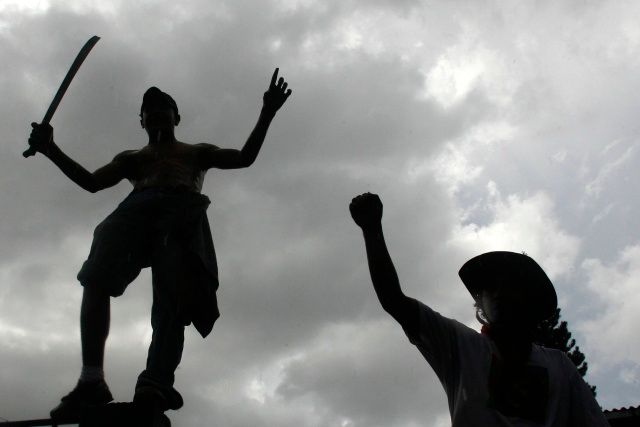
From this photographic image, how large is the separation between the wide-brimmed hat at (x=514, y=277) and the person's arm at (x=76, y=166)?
2.81 metres

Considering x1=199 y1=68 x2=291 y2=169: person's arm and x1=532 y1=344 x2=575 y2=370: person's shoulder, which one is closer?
x1=532 y1=344 x2=575 y2=370: person's shoulder

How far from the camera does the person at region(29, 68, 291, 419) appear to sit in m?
3.95

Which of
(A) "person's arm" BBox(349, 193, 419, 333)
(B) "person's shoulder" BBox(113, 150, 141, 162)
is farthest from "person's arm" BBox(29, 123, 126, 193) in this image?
(A) "person's arm" BBox(349, 193, 419, 333)

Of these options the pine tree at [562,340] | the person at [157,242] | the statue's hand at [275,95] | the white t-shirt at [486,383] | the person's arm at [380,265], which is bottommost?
the white t-shirt at [486,383]

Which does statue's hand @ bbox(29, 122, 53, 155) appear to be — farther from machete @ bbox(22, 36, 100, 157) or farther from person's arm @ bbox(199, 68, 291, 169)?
person's arm @ bbox(199, 68, 291, 169)

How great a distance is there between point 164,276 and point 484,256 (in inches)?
84.1

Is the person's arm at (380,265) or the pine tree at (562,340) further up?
the pine tree at (562,340)

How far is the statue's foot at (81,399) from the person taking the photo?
3688mm

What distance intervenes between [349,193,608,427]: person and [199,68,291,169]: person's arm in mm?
2093

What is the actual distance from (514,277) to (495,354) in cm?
35

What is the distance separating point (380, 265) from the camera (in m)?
2.68

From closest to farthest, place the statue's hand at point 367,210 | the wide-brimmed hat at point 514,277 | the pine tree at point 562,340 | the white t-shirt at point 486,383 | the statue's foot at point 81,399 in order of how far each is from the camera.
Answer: the white t-shirt at point 486,383
the statue's hand at point 367,210
the wide-brimmed hat at point 514,277
the statue's foot at point 81,399
the pine tree at point 562,340

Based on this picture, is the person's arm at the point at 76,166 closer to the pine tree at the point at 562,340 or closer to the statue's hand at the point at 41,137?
the statue's hand at the point at 41,137

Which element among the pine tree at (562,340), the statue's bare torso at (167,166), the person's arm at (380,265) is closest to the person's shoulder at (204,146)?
the statue's bare torso at (167,166)
